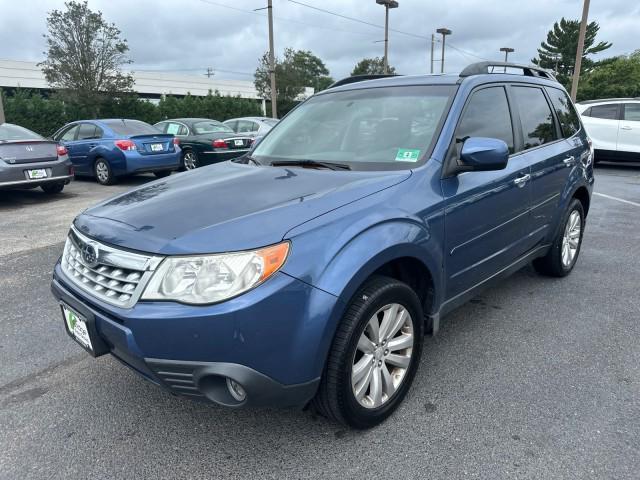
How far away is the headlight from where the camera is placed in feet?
6.26

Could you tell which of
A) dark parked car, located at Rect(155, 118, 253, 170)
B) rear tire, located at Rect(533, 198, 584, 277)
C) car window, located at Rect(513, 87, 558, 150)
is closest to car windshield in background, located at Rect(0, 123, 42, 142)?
dark parked car, located at Rect(155, 118, 253, 170)

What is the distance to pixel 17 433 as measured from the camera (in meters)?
2.46

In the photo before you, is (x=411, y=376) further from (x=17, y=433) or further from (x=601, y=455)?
(x=17, y=433)

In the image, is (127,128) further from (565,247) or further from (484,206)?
(484,206)

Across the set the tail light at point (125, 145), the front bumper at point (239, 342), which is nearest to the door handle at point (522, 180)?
the front bumper at point (239, 342)

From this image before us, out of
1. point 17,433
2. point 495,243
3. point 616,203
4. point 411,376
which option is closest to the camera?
point 17,433

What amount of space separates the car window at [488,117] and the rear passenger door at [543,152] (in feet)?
0.61

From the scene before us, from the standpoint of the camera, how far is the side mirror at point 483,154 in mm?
2625

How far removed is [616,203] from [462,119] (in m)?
6.55

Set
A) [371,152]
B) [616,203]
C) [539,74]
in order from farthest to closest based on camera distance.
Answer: [616,203] → [539,74] → [371,152]

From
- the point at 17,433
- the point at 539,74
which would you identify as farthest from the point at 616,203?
the point at 17,433

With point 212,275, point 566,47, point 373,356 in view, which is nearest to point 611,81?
point 566,47

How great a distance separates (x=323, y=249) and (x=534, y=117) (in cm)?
259

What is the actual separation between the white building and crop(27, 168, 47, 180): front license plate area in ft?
126
